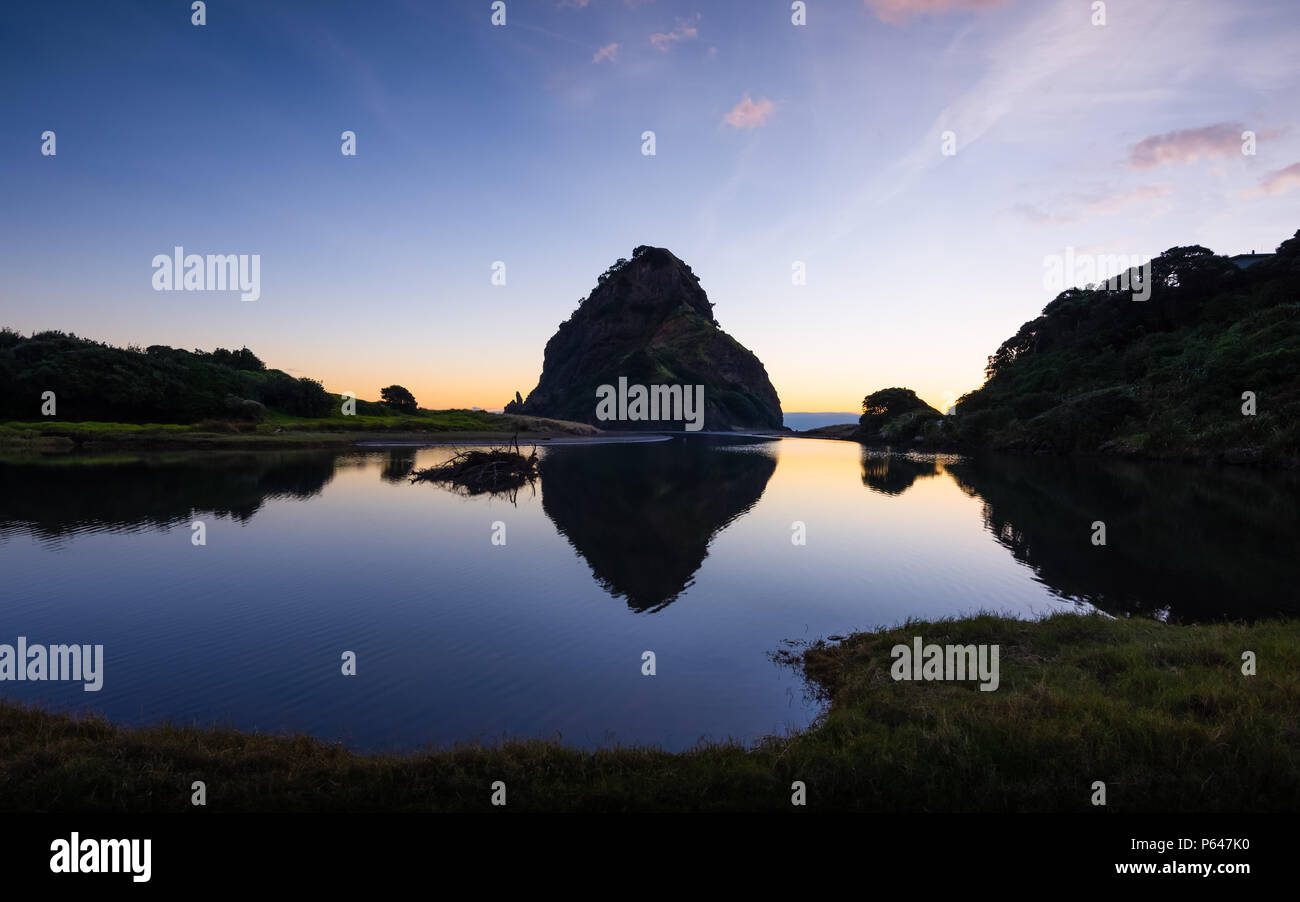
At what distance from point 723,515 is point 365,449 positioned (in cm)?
6697

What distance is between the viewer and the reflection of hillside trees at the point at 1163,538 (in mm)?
18531

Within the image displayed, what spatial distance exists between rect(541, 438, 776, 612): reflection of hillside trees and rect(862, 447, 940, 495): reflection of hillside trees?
10.4m

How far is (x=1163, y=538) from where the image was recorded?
2711cm

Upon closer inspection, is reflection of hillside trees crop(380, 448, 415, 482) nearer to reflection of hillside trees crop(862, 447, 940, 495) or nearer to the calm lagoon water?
the calm lagoon water

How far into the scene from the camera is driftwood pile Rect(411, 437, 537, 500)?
150ft

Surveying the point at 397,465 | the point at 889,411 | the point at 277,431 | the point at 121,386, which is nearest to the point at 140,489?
the point at 397,465

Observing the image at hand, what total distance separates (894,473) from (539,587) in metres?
54.1

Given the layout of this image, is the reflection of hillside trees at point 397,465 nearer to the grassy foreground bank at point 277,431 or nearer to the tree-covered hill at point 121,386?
the grassy foreground bank at point 277,431

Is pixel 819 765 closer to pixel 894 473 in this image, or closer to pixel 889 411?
pixel 894 473

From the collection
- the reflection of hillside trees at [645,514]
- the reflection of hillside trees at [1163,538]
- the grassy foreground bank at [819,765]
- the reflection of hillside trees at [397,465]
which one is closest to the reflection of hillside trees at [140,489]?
the reflection of hillside trees at [397,465]

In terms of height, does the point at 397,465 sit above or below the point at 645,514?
above

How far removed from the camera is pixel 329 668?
13.1m

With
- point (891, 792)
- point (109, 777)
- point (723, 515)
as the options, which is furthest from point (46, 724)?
point (723, 515)
